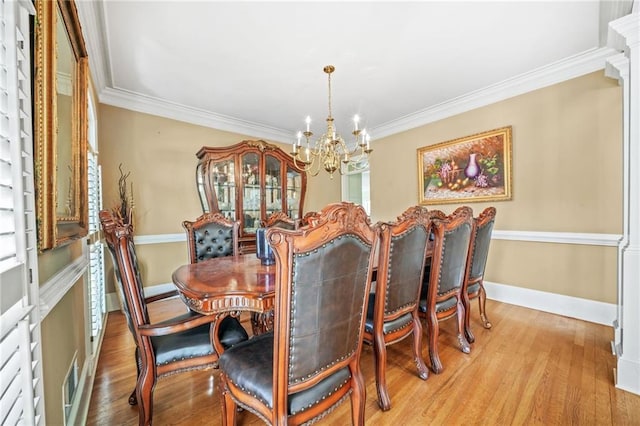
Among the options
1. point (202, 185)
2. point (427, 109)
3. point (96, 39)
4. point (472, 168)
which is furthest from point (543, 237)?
point (96, 39)

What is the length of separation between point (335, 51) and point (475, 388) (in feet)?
9.33

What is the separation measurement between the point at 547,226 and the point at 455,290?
1781 mm

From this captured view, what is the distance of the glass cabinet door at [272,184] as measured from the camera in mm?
3938

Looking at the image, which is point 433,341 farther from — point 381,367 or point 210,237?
point 210,237

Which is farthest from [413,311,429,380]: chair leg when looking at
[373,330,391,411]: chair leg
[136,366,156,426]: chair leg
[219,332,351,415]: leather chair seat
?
[136,366,156,426]: chair leg

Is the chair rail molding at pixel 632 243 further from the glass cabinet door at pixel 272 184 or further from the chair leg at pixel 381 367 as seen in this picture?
the glass cabinet door at pixel 272 184

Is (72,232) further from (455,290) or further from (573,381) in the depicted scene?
(573,381)

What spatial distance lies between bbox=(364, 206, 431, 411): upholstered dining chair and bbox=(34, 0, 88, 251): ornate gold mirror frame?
4.37 feet

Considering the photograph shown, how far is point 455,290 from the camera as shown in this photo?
6.49 feet

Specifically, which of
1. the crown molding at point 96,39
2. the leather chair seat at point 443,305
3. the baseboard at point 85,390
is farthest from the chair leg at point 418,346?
the crown molding at point 96,39

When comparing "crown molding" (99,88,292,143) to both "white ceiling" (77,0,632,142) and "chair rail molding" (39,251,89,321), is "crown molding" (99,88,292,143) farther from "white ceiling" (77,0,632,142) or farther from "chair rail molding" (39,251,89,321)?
"chair rail molding" (39,251,89,321)

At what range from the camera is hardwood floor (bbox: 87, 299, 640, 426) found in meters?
1.43

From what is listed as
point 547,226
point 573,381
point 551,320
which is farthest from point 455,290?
point 547,226

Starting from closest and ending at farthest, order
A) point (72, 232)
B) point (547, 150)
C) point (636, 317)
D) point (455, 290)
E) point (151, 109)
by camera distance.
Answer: point (72, 232), point (636, 317), point (455, 290), point (547, 150), point (151, 109)
